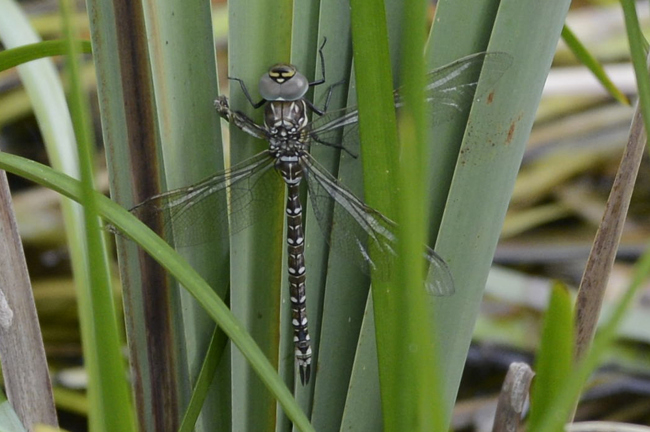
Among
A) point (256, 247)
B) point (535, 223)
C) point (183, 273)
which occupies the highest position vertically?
point (535, 223)

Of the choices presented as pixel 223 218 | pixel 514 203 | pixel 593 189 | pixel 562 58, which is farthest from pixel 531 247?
pixel 223 218

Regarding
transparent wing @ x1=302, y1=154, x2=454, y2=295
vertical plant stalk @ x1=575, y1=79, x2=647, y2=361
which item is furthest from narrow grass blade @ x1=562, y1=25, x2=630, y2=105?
transparent wing @ x1=302, y1=154, x2=454, y2=295

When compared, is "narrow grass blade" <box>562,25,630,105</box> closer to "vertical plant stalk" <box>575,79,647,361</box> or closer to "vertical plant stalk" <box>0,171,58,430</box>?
"vertical plant stalk" <box>575,79,647,361</box>

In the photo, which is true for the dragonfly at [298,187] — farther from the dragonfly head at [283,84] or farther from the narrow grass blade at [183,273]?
the narrow grass blade at [183,273]

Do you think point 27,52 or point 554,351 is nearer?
point 554,351

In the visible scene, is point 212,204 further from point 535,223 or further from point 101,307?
point 535,223

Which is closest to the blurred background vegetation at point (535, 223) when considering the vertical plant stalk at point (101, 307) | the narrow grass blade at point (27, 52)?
the narrow grass blade at point (27, 52)

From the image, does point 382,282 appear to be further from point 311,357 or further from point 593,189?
point 593,189

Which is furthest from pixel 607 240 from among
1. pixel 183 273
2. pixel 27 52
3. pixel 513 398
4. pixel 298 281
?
pixel 27 52
